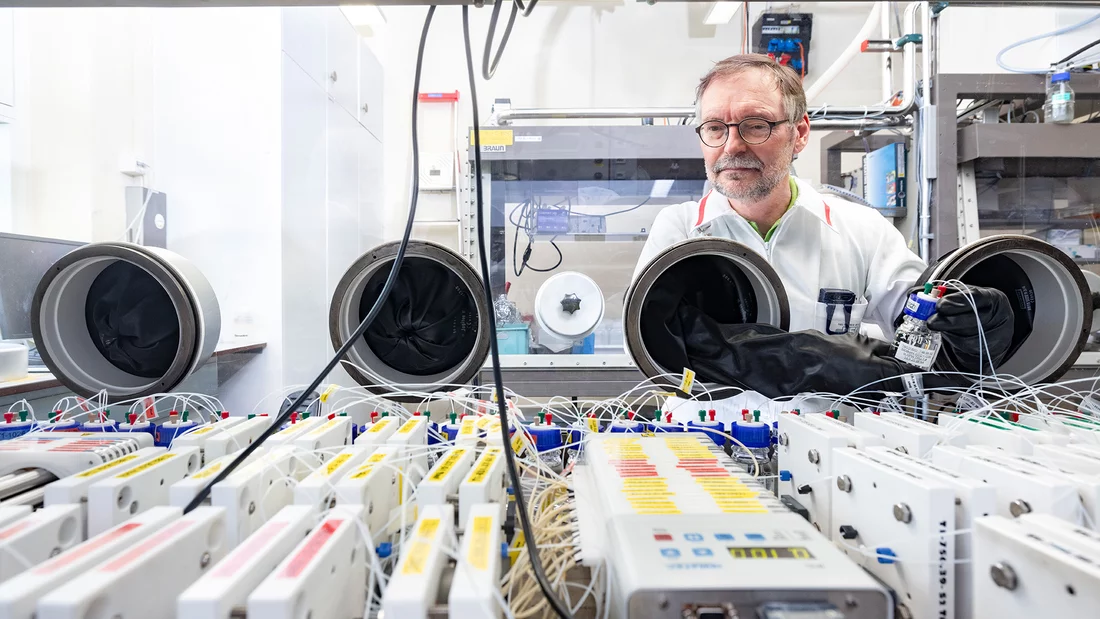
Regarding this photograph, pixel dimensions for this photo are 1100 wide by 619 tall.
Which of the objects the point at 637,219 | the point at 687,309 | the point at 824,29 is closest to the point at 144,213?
the point at 687,309

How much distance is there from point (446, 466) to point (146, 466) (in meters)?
0.36

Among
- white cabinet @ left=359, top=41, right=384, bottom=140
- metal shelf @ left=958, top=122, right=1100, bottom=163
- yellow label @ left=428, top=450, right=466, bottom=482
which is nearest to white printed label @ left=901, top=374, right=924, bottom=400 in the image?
yellow label @ left=428, top=450, right=466, bottom=482

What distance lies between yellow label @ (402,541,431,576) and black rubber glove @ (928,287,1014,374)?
94cm

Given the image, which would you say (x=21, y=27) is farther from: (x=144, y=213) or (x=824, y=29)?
(x=824, y=29)

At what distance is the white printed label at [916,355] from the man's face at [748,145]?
0.72m

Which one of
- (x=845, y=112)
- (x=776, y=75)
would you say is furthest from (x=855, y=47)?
(x=776, y=75)

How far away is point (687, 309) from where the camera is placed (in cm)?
114

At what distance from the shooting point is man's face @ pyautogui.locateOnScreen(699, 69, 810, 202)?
5.10ft

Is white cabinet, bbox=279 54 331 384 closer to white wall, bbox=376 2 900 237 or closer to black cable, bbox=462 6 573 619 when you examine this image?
white wall, bbox=376 2 900 237

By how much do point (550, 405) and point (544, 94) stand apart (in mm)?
2716

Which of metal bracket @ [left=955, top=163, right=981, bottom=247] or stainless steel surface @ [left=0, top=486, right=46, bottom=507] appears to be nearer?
stainless steel surface @ [left=0, top=486, right=46, bottom=507]

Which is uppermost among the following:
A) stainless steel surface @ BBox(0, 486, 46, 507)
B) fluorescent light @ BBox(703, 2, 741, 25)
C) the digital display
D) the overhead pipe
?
fluorescent light @ BBox(703, 2, 741, 25)

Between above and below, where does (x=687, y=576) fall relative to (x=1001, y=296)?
below

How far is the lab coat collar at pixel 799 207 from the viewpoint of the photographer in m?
1.61
